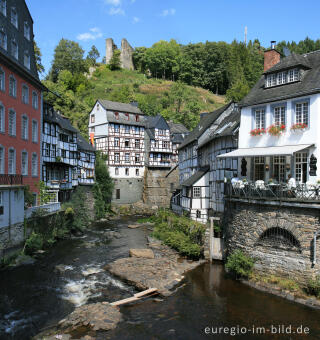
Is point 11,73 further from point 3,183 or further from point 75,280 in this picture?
point 75,280

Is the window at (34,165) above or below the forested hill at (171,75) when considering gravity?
below

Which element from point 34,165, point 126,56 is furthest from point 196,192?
point 126,56

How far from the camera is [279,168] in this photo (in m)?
19.9

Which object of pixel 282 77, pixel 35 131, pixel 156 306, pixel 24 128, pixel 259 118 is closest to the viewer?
pixel 156 306

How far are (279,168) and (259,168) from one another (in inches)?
65.3

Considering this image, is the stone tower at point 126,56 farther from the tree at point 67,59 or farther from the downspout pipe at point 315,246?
the downspout pipe at point 315,246

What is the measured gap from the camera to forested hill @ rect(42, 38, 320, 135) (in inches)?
3083

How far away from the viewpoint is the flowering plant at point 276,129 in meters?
19.3

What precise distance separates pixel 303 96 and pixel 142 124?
37.1 m

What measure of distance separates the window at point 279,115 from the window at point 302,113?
875 mm

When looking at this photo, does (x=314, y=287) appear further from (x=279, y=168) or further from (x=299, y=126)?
(x=299, y=126)

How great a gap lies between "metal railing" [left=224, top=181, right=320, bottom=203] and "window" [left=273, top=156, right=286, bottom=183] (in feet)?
6.43

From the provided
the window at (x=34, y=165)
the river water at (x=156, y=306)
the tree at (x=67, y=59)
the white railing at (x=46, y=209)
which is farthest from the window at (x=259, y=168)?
the tree at (x=67, y=59)

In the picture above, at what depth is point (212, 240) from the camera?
909 inches
